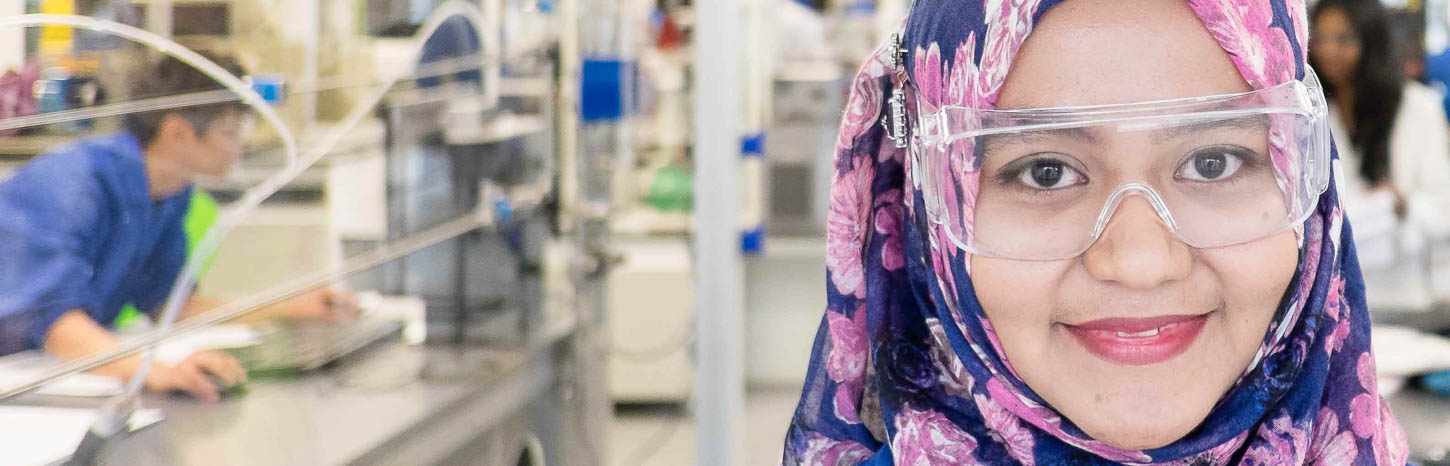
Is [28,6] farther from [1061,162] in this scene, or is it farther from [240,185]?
[1061,162]

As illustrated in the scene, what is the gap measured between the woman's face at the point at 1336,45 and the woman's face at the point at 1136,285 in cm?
310

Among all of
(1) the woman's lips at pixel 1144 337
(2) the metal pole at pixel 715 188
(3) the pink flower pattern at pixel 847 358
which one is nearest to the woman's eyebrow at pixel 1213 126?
(1) the woman's lips at pixel 1144 337

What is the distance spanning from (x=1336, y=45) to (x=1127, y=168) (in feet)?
10.6

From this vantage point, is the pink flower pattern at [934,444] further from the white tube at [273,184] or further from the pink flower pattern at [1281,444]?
the white tube at [273,184]

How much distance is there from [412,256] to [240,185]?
512 mm

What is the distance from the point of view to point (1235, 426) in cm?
111

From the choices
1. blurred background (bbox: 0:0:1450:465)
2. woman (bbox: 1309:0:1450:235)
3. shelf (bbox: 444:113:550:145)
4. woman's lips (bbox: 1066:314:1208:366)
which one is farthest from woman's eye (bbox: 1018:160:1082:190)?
woman (bbox: 1309:0:1450:235)

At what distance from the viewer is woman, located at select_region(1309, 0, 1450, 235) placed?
3.83 meters

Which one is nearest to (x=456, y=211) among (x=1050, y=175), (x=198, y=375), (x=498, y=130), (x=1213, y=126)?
(x=498, y=130)

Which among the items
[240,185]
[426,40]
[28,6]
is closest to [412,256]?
[426,40]

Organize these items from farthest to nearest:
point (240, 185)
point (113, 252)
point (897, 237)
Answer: point (897, 237)
point (240, 185)
point (113, 252)

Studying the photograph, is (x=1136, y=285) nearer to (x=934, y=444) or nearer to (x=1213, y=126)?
(x=1213, y=126)

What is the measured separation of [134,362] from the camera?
105 cm

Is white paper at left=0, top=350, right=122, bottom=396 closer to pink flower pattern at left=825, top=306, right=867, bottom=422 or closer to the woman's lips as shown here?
pink flower pattern at left=825, top=306, right=867, bottom=422
